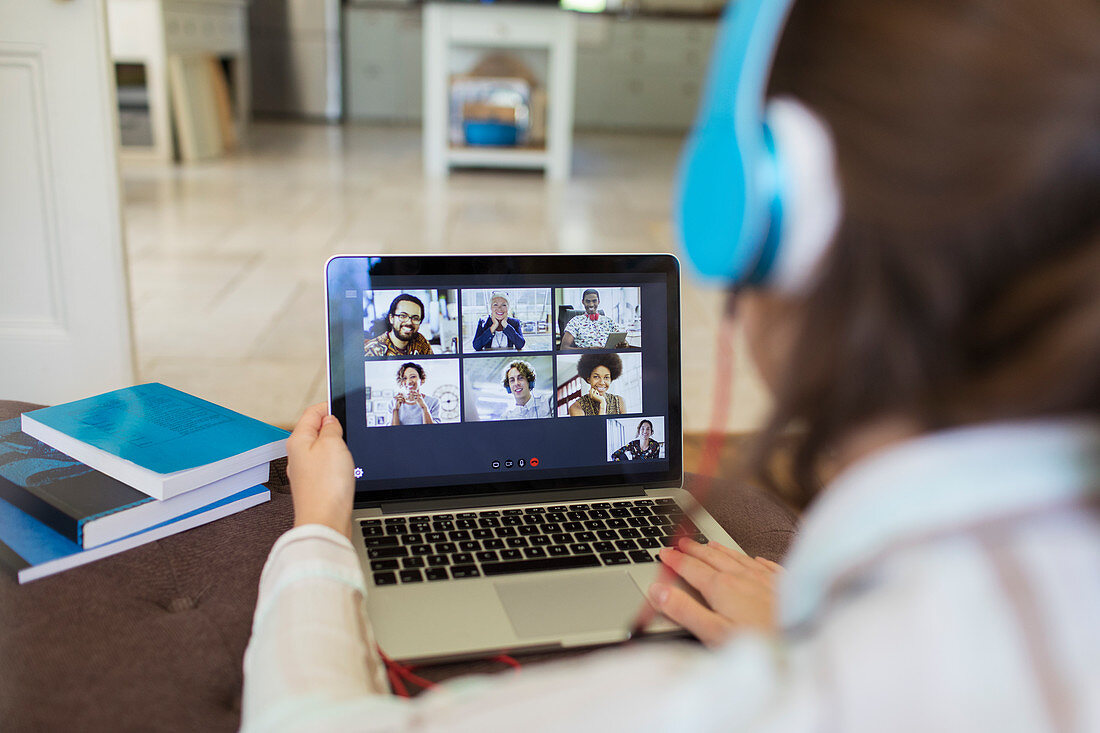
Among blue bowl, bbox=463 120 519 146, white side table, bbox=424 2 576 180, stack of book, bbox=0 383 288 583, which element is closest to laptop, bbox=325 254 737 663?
stack of book, bbox=0 383 288 583

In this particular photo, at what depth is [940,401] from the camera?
37cm

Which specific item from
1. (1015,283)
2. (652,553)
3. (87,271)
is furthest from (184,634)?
(87,271)

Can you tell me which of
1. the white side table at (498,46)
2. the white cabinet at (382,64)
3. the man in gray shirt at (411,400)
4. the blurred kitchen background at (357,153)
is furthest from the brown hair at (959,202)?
the white cabinet at (382,64)

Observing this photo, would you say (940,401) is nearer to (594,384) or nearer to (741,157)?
(741,157)

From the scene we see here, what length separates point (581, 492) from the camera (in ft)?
2.89

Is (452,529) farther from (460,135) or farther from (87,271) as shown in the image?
(460,135)

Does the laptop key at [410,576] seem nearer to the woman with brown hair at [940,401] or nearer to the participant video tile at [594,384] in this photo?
the participant video tile at [594,384]

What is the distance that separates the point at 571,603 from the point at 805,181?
0.43 m

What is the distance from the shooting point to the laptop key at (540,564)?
746 mm

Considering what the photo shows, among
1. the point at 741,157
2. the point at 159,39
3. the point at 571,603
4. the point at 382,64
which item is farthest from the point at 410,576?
the point at 382,64

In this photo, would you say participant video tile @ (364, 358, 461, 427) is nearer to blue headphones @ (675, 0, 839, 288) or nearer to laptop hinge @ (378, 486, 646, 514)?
laptop hinge @ (378, 486, 646, 514)

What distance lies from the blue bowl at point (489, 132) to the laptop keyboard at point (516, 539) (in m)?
4.78

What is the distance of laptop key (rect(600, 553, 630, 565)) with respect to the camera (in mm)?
770

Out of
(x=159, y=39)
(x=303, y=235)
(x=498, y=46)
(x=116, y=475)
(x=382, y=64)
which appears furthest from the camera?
(x=382, y=64)
